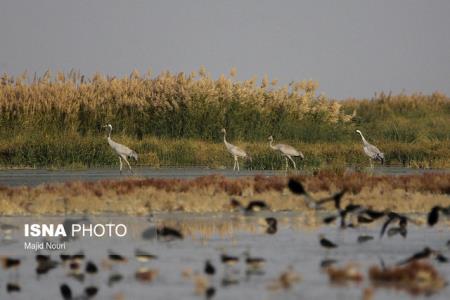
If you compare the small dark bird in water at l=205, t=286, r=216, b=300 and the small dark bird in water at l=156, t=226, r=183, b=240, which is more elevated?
the small dark bird in water at l=156, t=226, r=183, b=240

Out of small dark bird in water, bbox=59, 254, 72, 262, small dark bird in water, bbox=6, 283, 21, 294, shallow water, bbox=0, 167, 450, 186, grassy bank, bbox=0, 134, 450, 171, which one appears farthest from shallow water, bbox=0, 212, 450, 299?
grassy bank, bbox=0, 134, 450, 171

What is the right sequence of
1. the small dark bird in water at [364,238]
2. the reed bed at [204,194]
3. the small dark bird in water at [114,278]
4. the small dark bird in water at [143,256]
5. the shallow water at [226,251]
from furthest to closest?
the reed bed at [204,194] → the small dark bird in water at [364,238] → the small dark bird in water at [143,256] → the small dark bird in water at [114,278] → the shallow water at [226,251]

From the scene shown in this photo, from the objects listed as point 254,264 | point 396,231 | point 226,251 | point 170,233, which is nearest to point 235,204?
point 170,233

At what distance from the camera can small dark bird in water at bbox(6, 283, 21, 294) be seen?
31.4 ft

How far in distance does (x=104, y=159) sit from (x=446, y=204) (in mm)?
13445

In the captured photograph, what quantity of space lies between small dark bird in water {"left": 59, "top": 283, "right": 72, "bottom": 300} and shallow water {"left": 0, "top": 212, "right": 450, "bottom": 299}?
0.06 m

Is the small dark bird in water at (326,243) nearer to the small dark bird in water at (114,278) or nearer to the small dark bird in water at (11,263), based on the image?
the small dark bird in water at (114,278)

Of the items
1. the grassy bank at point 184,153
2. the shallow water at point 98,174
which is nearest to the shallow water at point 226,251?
the shallow water at point 98,174

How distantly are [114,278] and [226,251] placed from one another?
180 centimetres

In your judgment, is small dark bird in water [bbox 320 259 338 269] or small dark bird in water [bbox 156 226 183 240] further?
small dark bird in water [bbox 156 226 183 240]

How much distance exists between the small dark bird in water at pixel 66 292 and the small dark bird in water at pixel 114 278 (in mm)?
467

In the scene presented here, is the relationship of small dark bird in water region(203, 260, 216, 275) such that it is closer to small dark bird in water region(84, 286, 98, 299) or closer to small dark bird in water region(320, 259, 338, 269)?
small dark bird in water region(84, 286, 98, 299)

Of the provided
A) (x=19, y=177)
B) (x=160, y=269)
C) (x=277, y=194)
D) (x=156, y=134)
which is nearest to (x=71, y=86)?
(x=156, y=134)

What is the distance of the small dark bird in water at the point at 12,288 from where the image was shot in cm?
956
